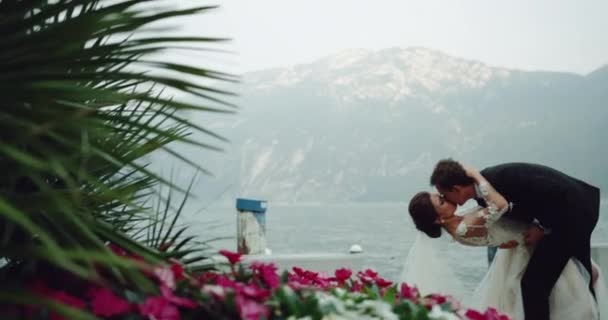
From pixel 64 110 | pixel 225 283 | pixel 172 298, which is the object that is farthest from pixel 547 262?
pixel 64 110

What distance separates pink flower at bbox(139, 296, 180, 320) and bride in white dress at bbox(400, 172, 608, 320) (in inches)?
100

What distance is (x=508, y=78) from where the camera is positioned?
7165 inches

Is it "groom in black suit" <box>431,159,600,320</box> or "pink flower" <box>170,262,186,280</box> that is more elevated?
"pink flower" <box>170,262,186,280</box>

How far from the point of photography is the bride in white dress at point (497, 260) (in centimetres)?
362

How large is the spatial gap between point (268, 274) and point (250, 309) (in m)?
0.25

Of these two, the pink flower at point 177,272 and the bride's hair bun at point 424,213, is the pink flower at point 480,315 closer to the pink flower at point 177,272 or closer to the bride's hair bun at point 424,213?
the pink flower at point 177,272

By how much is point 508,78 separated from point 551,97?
54.2ft

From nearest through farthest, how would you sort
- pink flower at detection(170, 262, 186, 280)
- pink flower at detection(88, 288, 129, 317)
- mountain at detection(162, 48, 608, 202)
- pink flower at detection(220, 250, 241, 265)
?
pink flower at detection(88, 288, 129, 317) → pink flower at detection(170, 262, 186, 280) → pink flower at detection(220, 250, 241, 265) → mountain at detection(162, 48, 608, 202)

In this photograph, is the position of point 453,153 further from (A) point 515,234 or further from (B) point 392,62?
(A) point 515,234

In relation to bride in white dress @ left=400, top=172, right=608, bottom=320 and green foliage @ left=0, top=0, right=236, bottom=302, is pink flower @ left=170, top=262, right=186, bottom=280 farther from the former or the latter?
bride in white dress @ left=400, top=172, right=608, bottom=320

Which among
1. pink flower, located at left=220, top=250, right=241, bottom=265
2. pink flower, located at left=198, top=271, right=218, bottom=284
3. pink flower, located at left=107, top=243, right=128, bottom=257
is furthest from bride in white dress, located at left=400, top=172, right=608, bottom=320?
pink flower, located at left=107, top=243, right=128, bottom=257

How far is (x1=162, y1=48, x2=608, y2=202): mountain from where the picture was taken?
150 m

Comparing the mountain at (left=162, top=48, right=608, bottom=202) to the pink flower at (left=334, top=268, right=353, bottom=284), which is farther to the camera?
the mountain at (left=162, top=48, right=608, bottom=202)

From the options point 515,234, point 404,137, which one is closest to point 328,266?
point 515,234
